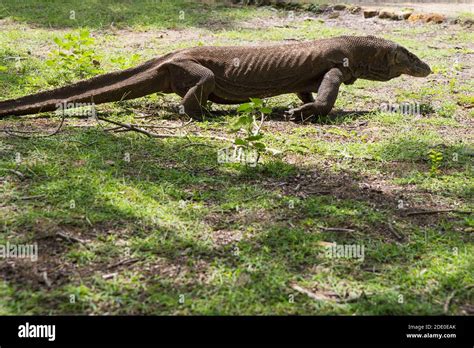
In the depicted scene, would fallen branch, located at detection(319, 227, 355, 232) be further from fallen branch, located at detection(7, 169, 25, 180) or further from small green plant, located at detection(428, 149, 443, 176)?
fallen branch, located at detection(7, 169, 25, 180)

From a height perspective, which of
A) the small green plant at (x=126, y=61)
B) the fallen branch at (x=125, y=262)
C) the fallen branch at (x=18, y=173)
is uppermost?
the small green plant at (x=126, y=61)

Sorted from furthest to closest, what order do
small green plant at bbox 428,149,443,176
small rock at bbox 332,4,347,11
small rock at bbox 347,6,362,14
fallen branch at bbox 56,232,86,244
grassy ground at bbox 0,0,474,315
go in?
small rock at bbox 332,4,347,11 < small rock at bbox 347,6,362,14 < small green plant at bbox 428,149,443,176 < fallen branch at bbox 56,232,86,244 < grassy ground at bbox 0,0,474,315

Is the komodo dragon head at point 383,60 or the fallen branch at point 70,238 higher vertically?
the komodo dragon head at point 383,60

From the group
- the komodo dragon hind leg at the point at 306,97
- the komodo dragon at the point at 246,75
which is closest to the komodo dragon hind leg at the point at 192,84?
the komodo dragon at the point at 246,75

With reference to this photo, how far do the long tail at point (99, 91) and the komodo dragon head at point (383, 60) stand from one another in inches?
79.0

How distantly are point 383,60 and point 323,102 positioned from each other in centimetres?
100

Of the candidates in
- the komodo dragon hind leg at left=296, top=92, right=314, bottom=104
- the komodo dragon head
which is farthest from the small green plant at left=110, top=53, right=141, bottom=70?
the komodo dragon head

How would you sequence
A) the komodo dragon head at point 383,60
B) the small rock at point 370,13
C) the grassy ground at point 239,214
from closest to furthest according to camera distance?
the grassy ground at point 239,214 → the komodo dragon head at point 383,60 → the small rock at point 370,13

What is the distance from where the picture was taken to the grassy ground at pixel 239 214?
2988 mm

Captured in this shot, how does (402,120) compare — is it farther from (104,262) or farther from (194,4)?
(194,4)

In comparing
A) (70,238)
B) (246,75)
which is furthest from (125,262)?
(246,75)

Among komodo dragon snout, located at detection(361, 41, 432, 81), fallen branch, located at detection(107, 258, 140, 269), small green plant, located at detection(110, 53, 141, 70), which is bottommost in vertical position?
fallen branch, located at detection(107, 258, 140, 269)

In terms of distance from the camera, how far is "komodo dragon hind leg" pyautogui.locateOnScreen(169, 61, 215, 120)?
562 centimetres

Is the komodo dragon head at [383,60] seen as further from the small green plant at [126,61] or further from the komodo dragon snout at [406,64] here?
the small green plant at [126,61]
